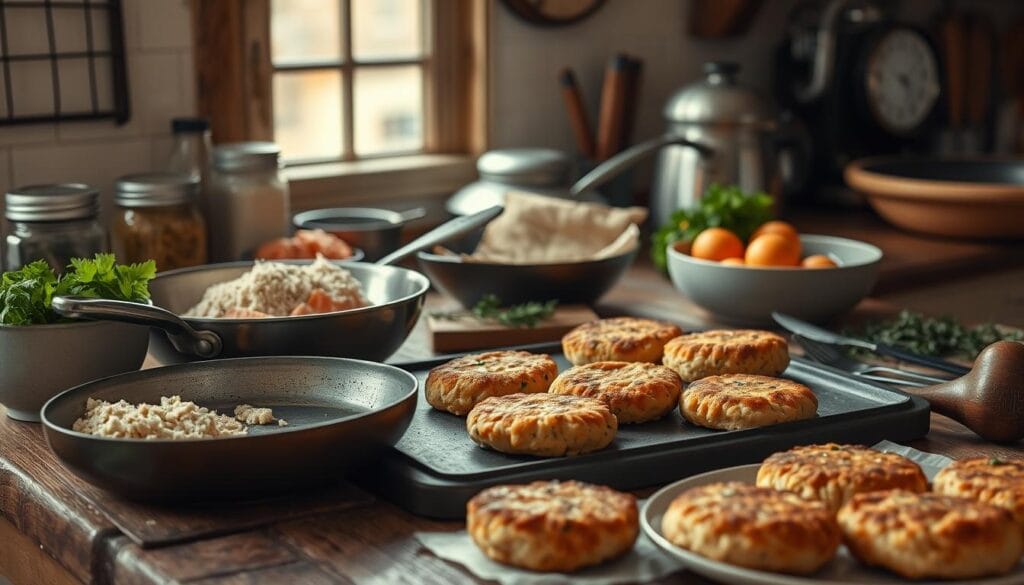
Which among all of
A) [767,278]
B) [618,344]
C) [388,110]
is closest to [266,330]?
[618,344]

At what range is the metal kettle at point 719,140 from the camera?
240 cm

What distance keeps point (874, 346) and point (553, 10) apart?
4.10 feet

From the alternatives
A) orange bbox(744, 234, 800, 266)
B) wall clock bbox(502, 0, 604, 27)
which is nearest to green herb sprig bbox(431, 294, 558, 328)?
orange bbox(744, 234, 800, 266)

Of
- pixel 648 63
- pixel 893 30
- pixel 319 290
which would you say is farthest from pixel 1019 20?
pixel 319 290

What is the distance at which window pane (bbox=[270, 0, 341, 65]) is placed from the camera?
89.3 inches

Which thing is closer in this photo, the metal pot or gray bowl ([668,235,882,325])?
gray bowl ([668,235,882,325])

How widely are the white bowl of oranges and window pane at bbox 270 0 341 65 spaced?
0.81m

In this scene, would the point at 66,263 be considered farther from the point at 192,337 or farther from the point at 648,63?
the point at 648,63

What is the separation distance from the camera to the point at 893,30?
277 cm

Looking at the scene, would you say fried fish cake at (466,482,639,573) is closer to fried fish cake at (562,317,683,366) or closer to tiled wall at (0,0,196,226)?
fried fish cake at (562,317,683,366)

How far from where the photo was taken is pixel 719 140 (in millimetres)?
2412

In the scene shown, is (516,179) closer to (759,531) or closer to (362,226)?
(362,226)

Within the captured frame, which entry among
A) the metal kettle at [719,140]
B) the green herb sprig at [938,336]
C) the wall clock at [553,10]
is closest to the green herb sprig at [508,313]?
the green herb sprig at [938,336]

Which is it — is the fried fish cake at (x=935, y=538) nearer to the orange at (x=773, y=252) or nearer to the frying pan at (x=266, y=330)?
the frying pan at (x=266, y=330)
